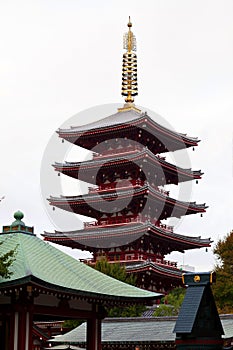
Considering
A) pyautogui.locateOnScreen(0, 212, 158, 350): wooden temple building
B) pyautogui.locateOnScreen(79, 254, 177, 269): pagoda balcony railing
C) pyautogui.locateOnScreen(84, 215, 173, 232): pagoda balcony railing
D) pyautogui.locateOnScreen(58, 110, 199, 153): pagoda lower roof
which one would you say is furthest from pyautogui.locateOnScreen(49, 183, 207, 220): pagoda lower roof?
pyautogui.locateOnScreen(0, 212, 158, 350): wooden temple building

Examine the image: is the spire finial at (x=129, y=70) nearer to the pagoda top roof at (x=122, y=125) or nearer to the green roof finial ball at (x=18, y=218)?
the pagoda top roof at (x=122, y=125)

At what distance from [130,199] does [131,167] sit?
2.55 metres

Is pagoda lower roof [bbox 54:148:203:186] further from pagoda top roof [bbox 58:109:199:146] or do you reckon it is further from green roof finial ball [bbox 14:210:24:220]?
green roof finial ball [bbox 14:210:24:220]

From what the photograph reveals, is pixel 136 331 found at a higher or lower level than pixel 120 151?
lower

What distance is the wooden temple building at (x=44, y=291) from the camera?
2128 centimetres

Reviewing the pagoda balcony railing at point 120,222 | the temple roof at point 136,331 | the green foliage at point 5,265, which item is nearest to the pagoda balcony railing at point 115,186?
the pagoda balcony railing at point 120,222

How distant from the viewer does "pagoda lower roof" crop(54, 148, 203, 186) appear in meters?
49.0

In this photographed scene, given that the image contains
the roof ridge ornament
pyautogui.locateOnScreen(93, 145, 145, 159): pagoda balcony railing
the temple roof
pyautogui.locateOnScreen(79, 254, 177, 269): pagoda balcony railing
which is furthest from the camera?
the roof ridge ornament

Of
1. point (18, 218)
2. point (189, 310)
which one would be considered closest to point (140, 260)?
point (18, 218)

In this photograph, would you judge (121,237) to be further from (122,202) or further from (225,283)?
(225,283)

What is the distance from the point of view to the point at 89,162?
1993 inches

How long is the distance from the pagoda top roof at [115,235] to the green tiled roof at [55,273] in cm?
2188

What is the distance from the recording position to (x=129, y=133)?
50.8m

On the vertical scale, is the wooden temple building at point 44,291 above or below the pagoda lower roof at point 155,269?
below
